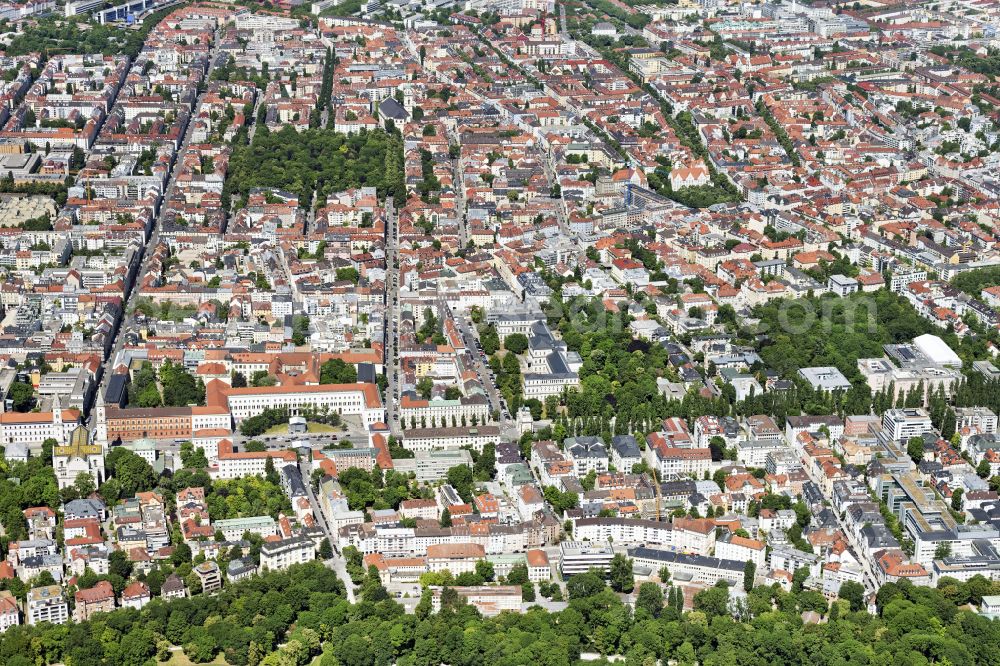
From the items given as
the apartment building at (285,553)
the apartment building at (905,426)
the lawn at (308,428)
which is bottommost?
the apartment building at (905,426)

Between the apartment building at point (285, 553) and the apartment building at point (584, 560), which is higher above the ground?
the apartment building at point (285, 553)

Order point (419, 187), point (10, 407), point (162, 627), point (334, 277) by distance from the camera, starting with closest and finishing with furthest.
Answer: point (162, 627), point (10, 407), point (334, 277), point (419, 187)

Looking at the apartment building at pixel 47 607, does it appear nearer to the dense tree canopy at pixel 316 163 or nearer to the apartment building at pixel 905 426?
the apartment building at pixel 905 426

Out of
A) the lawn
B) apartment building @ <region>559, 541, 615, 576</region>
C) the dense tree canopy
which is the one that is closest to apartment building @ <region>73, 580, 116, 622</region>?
the lawn

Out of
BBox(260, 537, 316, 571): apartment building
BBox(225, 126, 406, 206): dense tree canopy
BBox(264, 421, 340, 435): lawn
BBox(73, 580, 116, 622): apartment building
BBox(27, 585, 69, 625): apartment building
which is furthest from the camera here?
BBox(225, 126, 406, 206): dense tree canopy

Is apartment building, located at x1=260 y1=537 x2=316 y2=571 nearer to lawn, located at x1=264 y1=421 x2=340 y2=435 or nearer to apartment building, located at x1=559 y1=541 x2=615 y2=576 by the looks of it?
apartment building, located at x1=559 y1=541 x2=615 y2=576

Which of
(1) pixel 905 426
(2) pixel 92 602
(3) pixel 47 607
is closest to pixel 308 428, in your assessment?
(2) pixel 92 602

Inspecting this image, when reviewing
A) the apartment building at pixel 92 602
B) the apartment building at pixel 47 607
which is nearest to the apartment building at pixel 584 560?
the apartment building at pixel 92 602

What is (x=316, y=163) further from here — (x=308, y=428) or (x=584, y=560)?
(x=584, y=560)

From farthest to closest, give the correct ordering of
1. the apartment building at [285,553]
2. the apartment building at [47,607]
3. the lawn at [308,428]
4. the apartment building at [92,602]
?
the lawn at [308,428]
the apartment building at [285,553]
the apartment building at [92,602]
the apartment building at [47,607]

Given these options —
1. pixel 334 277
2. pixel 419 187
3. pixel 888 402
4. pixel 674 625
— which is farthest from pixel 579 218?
pixel 674 625

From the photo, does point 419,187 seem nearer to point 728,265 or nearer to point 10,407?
point 728,265
